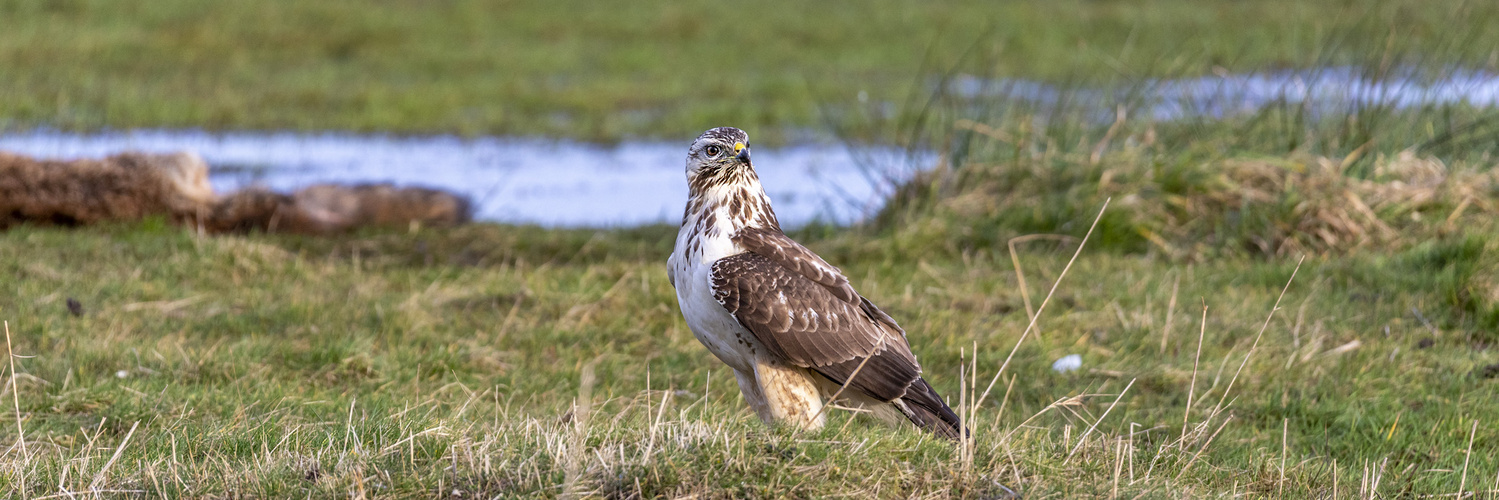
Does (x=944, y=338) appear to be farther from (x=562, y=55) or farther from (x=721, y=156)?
(x=562, y=55)

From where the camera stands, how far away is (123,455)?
4105 mm

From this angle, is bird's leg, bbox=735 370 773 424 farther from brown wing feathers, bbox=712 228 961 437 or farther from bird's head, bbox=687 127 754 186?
bird's head, bbox=687 127 754 186

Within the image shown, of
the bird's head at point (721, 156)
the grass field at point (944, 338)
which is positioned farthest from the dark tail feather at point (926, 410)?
the bird's head at point (721, 156)

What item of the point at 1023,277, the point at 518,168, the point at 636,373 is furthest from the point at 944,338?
the point at 518,168

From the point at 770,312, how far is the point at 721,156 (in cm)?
58

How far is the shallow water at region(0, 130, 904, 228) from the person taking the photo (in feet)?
34.5

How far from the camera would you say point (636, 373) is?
5746mm

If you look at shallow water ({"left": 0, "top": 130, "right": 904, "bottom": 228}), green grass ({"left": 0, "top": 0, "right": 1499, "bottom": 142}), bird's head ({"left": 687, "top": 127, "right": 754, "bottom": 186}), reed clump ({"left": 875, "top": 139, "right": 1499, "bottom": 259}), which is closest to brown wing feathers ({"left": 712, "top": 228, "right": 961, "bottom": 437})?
bird's head ({"left": 687, "top": 127, "right": 754, "bottom": 186})

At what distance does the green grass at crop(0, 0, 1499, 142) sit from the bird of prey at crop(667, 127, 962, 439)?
7.19 meters

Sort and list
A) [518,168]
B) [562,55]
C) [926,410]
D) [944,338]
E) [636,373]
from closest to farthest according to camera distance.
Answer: [926,410] < [636,373] < [944,338] < [518,168] < [562,55]

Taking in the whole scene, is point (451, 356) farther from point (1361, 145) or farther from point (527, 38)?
point (527, 38)

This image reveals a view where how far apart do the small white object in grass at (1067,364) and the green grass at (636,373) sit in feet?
0.23

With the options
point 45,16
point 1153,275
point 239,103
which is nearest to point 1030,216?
point 1153,275

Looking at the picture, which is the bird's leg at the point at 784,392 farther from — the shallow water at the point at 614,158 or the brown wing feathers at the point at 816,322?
the shallow water at the point at 614,158
